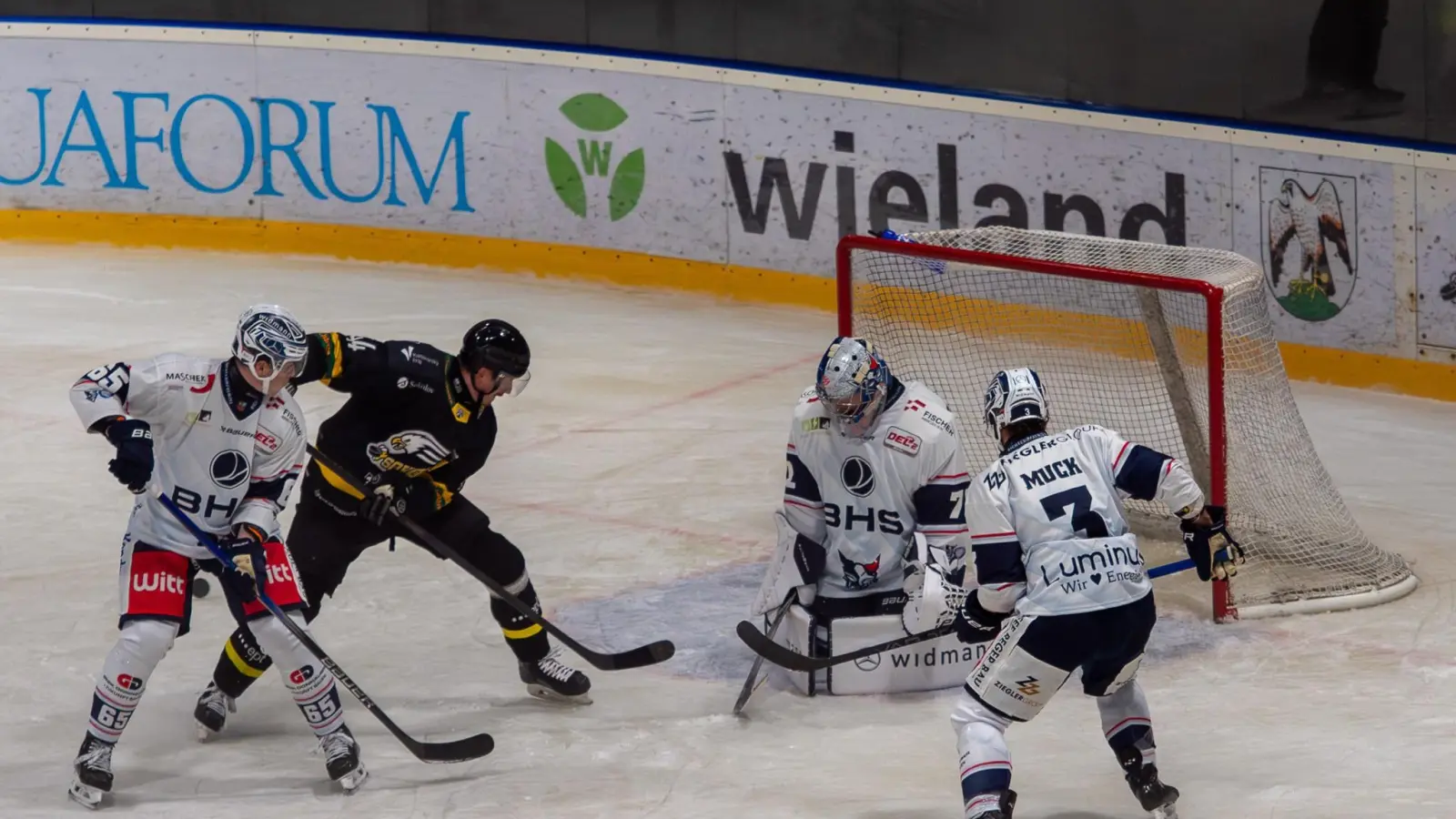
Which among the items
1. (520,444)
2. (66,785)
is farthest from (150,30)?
(66,785)

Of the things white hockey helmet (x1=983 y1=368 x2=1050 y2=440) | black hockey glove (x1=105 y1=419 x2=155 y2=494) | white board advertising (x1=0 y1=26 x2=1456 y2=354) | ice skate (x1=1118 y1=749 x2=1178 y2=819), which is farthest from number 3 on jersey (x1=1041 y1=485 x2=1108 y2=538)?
white board advertising (x1=0 y1=26 x2=1456 y2=354)

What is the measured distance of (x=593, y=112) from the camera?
10.4 meters

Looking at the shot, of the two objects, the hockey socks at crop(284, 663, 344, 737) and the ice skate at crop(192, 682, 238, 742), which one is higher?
the hockey socks at crop(284, 663, 344, 737)

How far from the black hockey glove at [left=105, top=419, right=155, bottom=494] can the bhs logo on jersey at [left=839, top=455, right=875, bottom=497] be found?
5.92 feet

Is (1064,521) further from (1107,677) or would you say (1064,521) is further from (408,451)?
(408,451)

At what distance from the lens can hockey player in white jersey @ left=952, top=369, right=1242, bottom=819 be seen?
4430 millimetres

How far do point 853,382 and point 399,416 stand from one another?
1159mm

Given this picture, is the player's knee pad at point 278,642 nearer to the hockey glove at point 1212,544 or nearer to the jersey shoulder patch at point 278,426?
the jersey shoulder patch at point 278,426

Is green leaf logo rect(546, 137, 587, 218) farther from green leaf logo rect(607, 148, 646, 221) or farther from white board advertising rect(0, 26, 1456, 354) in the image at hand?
green leaf logo rect(607, 148, 646, 221)

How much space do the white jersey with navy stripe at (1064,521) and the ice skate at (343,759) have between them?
1586 millimetres

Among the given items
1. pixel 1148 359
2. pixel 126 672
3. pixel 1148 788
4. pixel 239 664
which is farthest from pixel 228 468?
pixel 1148 359

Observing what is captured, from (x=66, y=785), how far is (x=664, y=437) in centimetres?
345

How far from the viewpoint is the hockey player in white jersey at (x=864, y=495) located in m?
5.40

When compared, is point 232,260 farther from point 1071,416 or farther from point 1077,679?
point 1077,679
